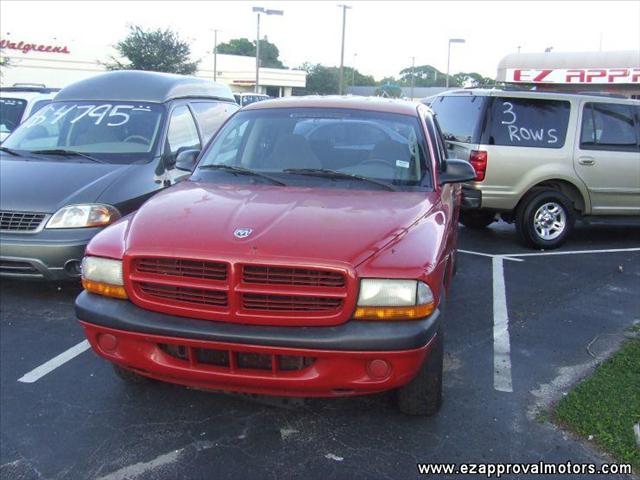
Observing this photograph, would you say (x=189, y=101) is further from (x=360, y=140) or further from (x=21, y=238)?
(x=360, y=140)

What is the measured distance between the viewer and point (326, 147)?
4.12 metres

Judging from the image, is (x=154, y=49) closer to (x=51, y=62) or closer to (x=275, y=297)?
(x=51, y=62)

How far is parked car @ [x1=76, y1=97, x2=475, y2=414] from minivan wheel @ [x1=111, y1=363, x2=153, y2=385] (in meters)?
0.50

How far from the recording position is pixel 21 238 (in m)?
4.92

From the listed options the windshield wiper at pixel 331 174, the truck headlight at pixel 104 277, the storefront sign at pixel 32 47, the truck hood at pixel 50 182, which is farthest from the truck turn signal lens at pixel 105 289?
the storefront sign at pixel 32 47

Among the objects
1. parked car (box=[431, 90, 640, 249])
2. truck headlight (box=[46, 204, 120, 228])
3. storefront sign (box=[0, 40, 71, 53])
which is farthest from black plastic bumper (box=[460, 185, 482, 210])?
storefront sign (box=[0, 40, 71, 53])

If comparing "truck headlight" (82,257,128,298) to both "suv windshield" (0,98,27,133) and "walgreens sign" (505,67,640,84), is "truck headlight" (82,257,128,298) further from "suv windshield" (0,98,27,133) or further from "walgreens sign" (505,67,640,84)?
"walgreens sign" (505,67,640,84)

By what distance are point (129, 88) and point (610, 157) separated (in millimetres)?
5893

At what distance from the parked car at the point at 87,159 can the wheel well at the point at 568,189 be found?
4245 millimetres

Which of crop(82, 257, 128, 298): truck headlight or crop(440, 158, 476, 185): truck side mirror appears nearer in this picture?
crop(82, 257, 128, 298): truck headlight

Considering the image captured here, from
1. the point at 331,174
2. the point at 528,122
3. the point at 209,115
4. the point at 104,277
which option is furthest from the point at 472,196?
the point at 104,277

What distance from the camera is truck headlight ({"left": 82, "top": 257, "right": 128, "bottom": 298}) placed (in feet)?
9.89

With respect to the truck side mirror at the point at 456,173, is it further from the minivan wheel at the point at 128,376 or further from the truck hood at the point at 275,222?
the minivan wheel at the point at 128,376

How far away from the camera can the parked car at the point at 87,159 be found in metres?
4.95
